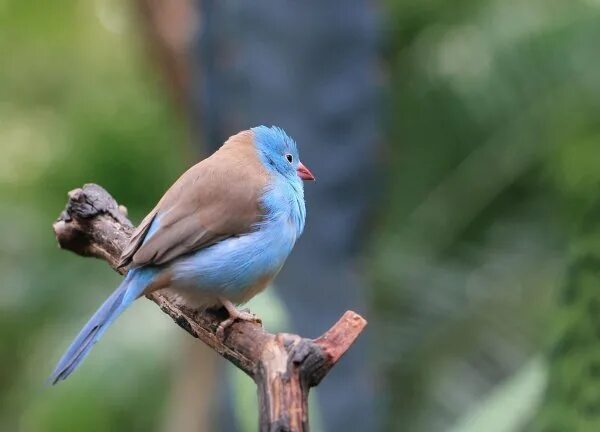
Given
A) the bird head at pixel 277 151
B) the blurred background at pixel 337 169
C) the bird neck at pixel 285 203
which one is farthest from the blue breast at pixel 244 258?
the blurred background at pixel 337 169

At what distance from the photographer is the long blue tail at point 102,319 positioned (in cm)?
269

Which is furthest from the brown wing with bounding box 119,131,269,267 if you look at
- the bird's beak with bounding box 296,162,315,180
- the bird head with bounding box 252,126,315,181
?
the bird's beak with bounding box 296,162,315,180

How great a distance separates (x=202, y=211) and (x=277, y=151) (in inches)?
21.0

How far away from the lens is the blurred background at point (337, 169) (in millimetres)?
6082

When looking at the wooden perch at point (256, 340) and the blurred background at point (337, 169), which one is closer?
the wooden perch at point (256, 340)

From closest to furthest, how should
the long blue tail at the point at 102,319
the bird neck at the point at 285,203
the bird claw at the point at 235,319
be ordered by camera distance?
the long blue tail at the point at 102,319 < the bird claw at the point at 235,319 < the bird neck at the point at 285,203

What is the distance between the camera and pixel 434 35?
820 centimetres

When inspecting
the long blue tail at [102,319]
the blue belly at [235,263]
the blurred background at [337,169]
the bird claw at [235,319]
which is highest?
the blurred background at [337,169]

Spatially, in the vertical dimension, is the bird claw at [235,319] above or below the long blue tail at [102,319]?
above

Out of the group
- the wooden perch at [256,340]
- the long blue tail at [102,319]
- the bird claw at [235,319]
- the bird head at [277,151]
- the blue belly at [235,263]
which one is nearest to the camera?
the wooden perch at [256,340]

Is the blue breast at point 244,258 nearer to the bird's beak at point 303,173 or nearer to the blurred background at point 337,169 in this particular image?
the bird's beak at point 303,173

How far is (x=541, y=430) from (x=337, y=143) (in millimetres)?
3100

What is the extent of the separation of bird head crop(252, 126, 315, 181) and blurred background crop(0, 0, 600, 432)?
2.03 meters

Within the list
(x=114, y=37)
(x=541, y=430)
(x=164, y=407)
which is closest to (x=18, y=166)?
(x=114, y=37)
